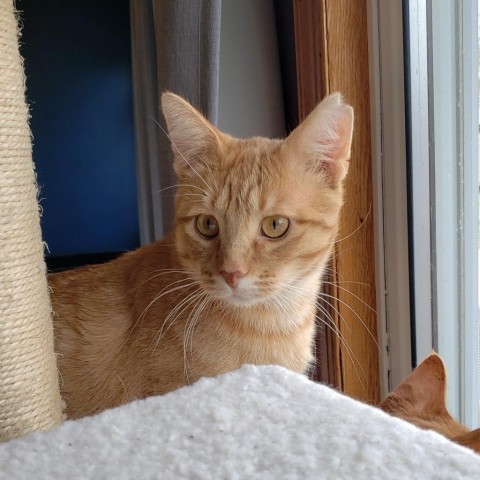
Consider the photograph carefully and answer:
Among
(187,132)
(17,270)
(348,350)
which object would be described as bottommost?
(348,350)

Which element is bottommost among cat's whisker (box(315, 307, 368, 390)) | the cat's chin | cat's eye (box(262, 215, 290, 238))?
cat's whisker (box(315, 307, 368, 390))

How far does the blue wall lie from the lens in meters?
3.69

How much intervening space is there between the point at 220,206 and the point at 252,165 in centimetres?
12

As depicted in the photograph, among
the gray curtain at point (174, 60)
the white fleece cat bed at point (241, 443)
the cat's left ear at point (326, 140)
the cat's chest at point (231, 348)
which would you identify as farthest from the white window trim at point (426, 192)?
the white fleece cat bed at point (241, 443)

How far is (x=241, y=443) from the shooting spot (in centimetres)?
66

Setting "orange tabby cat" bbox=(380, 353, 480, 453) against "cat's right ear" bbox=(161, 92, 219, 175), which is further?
"cat's right ear" bbox=(161, 92, 219, 175)

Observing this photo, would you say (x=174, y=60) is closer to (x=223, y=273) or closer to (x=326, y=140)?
(x=326, y=140)

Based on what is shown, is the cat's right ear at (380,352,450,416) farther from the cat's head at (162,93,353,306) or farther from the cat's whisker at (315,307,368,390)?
the cat's whisker at (315,307,368,390)

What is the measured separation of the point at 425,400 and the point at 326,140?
58cm

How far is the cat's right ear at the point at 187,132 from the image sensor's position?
4.29 ft

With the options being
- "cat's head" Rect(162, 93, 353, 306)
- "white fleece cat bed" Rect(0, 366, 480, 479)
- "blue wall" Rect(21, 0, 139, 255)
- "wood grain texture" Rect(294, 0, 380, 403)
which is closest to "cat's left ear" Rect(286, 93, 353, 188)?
"cat's head" Rect(162, 93, 353, 306)

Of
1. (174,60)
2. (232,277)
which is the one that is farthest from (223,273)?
(174,60)

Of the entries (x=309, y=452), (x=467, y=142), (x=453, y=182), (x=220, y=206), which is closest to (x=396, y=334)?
(x=453, y=182)

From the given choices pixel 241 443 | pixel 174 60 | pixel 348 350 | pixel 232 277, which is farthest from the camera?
pixel 174 60
